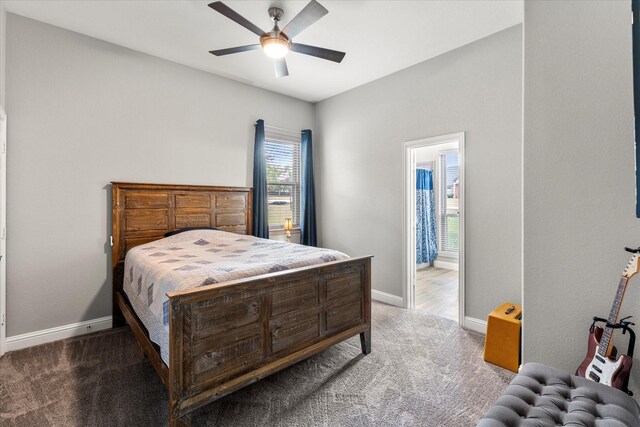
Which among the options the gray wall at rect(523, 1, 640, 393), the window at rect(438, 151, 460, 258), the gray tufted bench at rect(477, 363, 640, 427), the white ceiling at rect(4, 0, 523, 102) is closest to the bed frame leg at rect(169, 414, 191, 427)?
the gray tufted bench at rect(477, 363, 640, 427)

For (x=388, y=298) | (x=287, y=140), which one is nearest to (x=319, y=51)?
(x=287, y=140)

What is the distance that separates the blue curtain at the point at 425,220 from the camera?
5.78 meters

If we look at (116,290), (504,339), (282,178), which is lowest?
(504,339)

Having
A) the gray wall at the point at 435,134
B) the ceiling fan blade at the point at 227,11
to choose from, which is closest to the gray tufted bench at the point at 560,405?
the gray wall at the point at 435,134

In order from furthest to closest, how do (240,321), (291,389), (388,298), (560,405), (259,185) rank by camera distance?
(259,185), (388,298), (291,389), (240,321), (560,405)

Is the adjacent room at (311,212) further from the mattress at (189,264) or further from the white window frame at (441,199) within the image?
the white window frame at (441,199)

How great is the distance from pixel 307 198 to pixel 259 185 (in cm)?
85

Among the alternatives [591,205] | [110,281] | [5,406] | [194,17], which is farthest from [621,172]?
[110,281]

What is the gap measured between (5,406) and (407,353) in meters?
2.82

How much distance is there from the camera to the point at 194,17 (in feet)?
8.77

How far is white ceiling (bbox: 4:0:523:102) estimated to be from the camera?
8.26 ft

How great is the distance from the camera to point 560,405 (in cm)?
115

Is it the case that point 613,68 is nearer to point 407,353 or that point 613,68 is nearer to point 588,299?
point 588,299

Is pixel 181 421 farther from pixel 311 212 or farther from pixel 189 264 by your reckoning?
pixel 311 212
